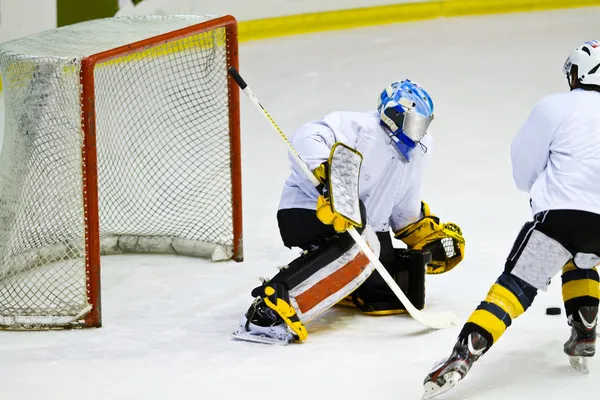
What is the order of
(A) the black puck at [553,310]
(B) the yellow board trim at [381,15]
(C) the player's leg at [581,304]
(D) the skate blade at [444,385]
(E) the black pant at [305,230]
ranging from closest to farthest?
1. (D) the skate blade at [444,385]
2. (C) the player's leg at [581,304]
3. (E) the black pant at [305,230]
4. (A) the black puck at [553,310]
5. (B) the yellow board trim at [381,15]

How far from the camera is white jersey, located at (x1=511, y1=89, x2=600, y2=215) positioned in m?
2.76

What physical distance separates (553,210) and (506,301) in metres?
0.24

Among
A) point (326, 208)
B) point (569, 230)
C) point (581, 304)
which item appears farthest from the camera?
point (326, 208)

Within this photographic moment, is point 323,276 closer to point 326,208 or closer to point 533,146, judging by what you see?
point 326,208

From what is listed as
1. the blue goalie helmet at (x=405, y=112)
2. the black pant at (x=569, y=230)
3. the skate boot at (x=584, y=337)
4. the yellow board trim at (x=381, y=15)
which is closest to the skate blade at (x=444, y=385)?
the black pant at (x=569, y=230)

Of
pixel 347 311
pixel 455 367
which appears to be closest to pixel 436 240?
pixel 347 311

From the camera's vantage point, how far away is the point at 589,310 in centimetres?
292

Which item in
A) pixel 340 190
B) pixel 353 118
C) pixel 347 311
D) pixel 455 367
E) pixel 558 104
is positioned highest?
pixel 558 104

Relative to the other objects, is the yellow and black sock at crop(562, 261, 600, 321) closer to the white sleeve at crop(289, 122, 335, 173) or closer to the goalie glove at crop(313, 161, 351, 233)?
the goalie glove at crop(313, 161, 351, 233)

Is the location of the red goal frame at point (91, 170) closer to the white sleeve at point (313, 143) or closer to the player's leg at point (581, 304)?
the white sleeve at point (313, 143)

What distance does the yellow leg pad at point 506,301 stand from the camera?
2748 mm

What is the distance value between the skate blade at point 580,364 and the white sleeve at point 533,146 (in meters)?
0.45

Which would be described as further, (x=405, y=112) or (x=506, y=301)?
(x=405, y=112)

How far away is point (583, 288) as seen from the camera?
116 inches
